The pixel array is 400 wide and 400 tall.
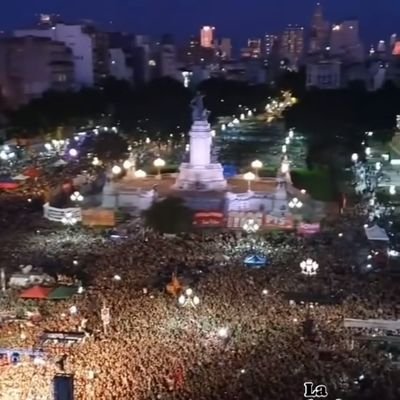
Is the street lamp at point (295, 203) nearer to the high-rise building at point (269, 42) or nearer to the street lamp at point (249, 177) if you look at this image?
the street lamp at point (249, 177)

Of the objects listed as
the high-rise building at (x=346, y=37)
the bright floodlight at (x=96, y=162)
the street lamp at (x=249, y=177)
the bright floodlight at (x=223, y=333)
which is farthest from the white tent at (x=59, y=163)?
the high-rise building at (x=346, y=37)

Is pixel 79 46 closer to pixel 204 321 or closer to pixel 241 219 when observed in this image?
pixel 241 219

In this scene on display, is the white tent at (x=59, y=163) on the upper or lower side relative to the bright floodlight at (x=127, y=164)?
lower

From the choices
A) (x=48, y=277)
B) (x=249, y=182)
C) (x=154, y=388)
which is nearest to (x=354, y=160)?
(x=249, y=182)

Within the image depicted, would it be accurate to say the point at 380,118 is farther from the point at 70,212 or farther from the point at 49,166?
the point at 70,212

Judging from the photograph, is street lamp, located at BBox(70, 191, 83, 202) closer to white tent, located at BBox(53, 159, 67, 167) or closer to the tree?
the tree

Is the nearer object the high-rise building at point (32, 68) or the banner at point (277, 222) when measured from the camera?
the banner at point (277, 222)
